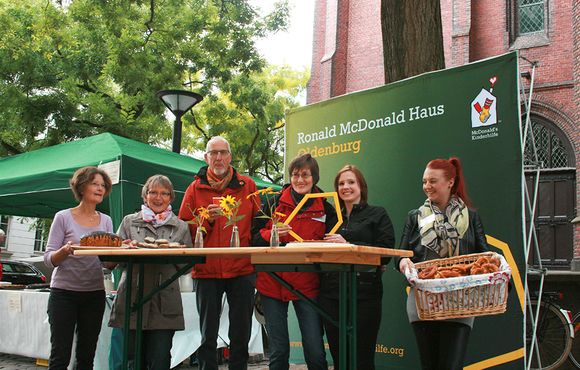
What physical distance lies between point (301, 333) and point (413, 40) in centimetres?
340

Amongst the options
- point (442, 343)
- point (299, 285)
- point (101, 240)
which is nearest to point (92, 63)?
point (101, 240)

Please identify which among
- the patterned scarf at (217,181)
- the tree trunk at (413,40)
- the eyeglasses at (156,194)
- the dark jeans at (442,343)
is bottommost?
the dark jeans at (442,343)

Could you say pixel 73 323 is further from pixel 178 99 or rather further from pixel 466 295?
pixel 178 99

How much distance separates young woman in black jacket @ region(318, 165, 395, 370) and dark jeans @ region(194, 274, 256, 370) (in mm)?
552

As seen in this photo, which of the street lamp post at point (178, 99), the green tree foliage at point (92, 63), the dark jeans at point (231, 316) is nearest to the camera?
the dark jeans at point (231, 316)

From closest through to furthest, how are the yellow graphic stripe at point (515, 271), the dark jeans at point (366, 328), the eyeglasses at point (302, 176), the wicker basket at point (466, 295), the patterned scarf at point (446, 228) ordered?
the wicker basket at point (466, 295) < the patterned scarf at point (446, 228) < the dark jeans at point (366, 328) < the eyeglasses at point (302, 176) < the yellow graphic stripe at point (515, 271)

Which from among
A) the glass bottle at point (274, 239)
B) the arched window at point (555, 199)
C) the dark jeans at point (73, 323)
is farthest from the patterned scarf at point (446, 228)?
the arched window at point (555, 199)

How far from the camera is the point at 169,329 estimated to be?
3.88m

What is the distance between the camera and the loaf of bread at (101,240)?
11.8 ft

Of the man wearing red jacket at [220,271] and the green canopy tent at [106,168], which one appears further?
the green canopy tent at [106,168]

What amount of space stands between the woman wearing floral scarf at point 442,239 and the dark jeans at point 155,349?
62.6 inches

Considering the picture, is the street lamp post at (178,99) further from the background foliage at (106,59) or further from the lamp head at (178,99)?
the background foliage at (106,59)

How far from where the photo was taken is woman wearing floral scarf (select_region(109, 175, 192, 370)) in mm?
3857

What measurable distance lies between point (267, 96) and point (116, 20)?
6253 millimetres
